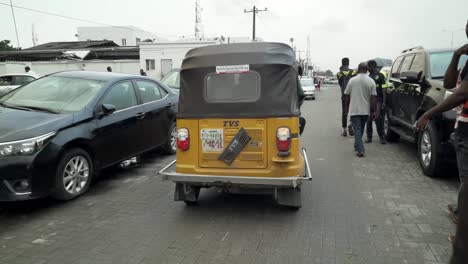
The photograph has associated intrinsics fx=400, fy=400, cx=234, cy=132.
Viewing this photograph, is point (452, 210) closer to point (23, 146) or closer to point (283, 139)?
point (283, 139)

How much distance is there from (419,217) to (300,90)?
2.08 meters

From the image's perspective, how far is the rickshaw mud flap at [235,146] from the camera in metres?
4.64

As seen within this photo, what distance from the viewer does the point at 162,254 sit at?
12.6 ft

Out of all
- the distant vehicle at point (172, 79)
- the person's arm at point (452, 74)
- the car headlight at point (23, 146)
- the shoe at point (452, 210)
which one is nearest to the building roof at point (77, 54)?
the distant vehicle at point (172, 79)

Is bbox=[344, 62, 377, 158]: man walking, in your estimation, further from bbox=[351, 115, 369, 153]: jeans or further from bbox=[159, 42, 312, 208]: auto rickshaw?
bbox=[159, 42, 312, 208]: auto rickshaw

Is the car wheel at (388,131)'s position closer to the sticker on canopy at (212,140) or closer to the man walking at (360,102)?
the man walking at (360,102)

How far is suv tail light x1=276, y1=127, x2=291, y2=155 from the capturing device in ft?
14.8

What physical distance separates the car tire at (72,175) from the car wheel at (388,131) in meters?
6.54

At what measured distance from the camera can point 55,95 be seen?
6.08 metres

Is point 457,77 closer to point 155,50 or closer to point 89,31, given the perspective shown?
point 155,50

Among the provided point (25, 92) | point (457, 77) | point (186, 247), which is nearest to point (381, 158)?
point (457, 77)

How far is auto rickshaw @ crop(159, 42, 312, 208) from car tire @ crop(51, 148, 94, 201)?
4.79ft

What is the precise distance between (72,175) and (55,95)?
1414mm

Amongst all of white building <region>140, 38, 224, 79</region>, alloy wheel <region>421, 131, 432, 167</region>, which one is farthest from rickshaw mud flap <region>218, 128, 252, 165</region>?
white building <region>140, 38, 224, 79</region>
